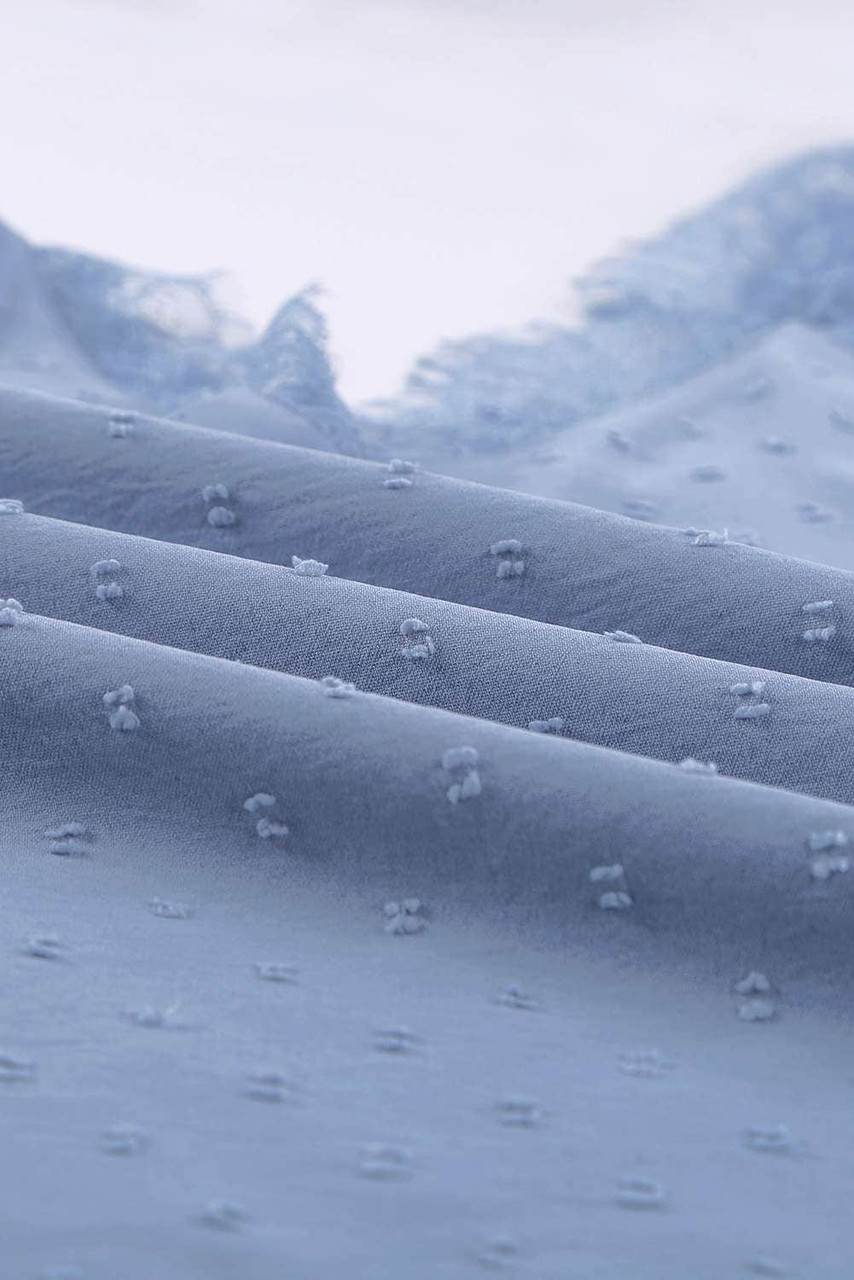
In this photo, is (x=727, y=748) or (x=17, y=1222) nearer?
(x=17, y=1222)

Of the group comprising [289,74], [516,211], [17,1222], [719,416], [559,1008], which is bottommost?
[17,1222]

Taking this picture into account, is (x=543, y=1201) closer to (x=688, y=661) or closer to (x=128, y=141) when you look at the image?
(x=688, y=661)

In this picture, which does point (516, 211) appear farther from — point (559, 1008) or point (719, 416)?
point (559, 1008)

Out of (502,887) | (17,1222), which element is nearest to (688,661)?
(502,887)

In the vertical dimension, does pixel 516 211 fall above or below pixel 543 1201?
above

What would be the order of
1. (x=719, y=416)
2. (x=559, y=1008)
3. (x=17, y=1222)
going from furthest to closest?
(x=719, y=416)
(x=559, y=1008)
(x=17, y=1222)

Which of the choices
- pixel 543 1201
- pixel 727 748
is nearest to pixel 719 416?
pixel 727 748

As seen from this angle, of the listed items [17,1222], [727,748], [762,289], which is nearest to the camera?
[17,1222]

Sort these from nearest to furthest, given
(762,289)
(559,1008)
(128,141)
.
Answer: (559,1008)
(762,289)
(128,141)

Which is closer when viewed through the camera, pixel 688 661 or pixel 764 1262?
pixel 764 1262
